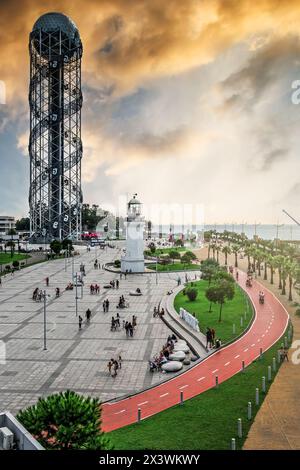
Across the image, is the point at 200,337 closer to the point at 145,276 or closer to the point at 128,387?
the point at 128,387

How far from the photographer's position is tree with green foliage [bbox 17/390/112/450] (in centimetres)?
1117

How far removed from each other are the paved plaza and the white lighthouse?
1453 centimetres

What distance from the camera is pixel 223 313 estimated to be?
122 ft

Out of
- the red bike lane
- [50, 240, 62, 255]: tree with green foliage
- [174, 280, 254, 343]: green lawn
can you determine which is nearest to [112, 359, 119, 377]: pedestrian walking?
the red bike lane

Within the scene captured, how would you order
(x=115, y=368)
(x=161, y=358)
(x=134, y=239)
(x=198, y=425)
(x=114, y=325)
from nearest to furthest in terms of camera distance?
(x=198, y=425) → (x=115, y=368) → (x=161, y=358) → (x=114, y=325) → (x=134, y=239)

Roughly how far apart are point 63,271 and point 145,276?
45.3 ft

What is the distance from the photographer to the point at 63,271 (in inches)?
2749

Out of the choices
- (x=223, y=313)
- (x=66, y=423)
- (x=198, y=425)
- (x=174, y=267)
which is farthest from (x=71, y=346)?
(x=174, y=267)

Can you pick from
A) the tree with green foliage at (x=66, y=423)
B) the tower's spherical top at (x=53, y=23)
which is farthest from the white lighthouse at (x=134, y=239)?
the tower's spherical top at (x=53, y=23)

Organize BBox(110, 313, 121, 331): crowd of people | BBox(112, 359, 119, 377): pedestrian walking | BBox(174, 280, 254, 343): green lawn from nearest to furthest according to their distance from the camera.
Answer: BBox(112, 359, 119, 377): pedestrian walking → BBox(174, 280, 254, 343): green lawn → BBox(110, 313, 121, 331): crowd of people

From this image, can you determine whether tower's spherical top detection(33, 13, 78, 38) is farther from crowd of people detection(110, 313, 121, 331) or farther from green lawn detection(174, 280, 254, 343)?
crowd of people detection(110, 313, 121, 331)

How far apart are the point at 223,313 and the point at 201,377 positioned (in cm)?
1477

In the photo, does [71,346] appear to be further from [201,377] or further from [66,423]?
[66,423]

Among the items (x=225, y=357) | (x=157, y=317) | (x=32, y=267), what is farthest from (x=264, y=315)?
(x=32, y=267)
